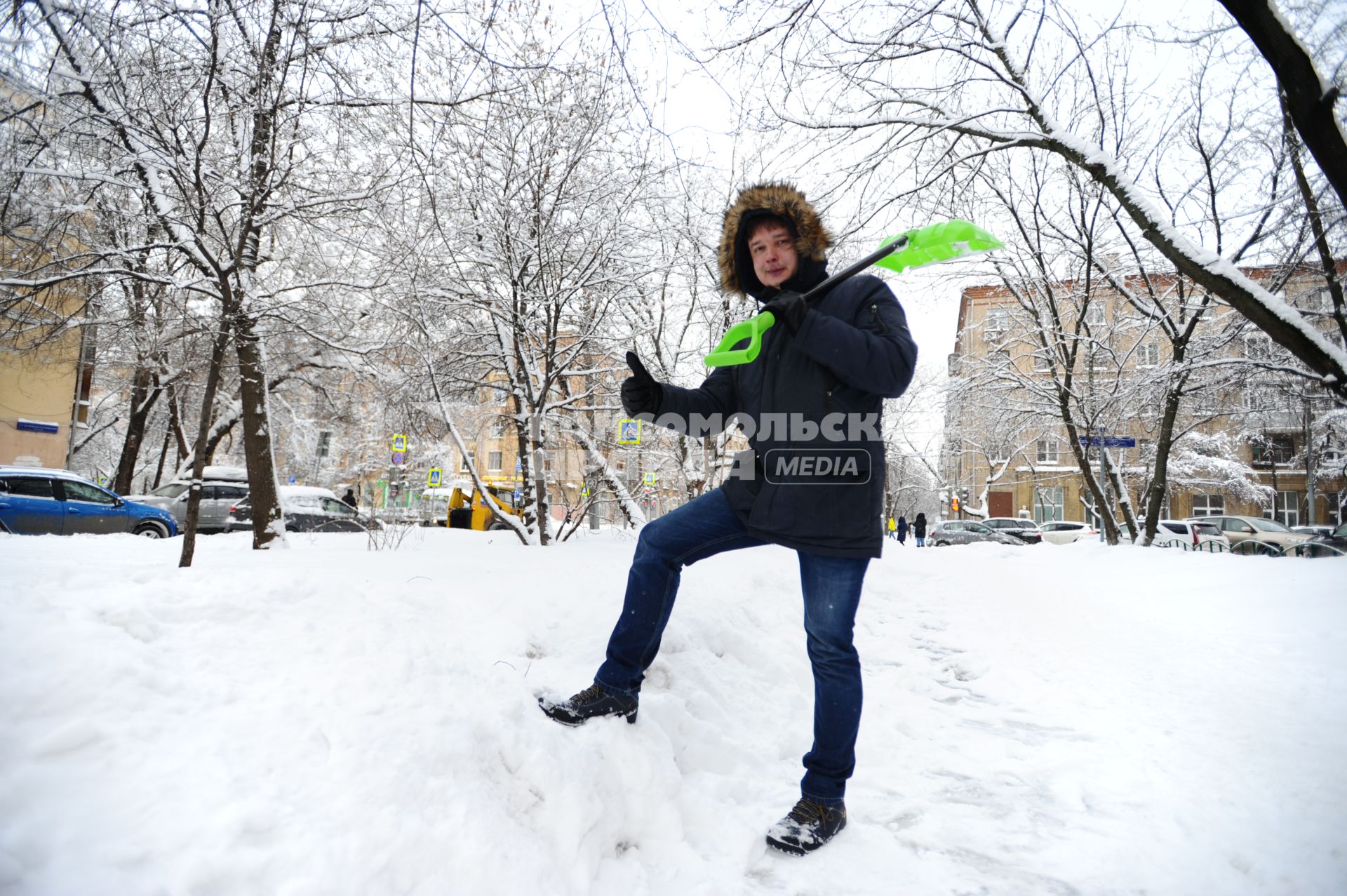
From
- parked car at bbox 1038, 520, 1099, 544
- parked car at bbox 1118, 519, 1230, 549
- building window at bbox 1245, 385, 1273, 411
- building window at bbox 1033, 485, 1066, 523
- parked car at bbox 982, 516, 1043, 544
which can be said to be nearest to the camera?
building window at bbox 1245, 385, 1273, 411

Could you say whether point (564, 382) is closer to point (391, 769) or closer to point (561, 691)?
point (561, 691)

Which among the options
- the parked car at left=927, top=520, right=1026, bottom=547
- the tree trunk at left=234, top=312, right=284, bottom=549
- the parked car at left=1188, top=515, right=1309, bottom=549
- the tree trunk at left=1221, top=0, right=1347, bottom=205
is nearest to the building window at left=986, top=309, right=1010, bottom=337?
the parked car at left=1188, top=515, right=1309, bottom=549

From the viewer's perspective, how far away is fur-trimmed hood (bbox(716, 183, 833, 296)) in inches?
101

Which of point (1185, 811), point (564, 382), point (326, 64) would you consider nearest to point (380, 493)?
point (564, 382)

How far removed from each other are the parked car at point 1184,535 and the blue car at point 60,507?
2097 cm

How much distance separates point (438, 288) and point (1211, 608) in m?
9.00

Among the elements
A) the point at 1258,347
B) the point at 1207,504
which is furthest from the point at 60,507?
the point at 1207,504

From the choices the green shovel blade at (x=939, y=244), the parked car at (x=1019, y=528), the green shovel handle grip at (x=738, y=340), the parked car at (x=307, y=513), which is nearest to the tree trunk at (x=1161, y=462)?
the green shovel blade at (x=939, y=244)

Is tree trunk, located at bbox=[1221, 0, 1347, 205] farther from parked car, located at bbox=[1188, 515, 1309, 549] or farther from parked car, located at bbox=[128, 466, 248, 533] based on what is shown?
parked car, located at bbox=[1188, 515, 1309, 549]

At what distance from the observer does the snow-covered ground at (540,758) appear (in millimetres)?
1329

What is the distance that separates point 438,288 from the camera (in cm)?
842

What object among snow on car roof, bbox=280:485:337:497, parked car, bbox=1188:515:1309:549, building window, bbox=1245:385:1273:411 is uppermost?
building window, bbox=1245:385:1273:411

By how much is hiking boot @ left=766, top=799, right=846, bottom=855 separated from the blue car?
47.9 ft

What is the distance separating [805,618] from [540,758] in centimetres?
93
